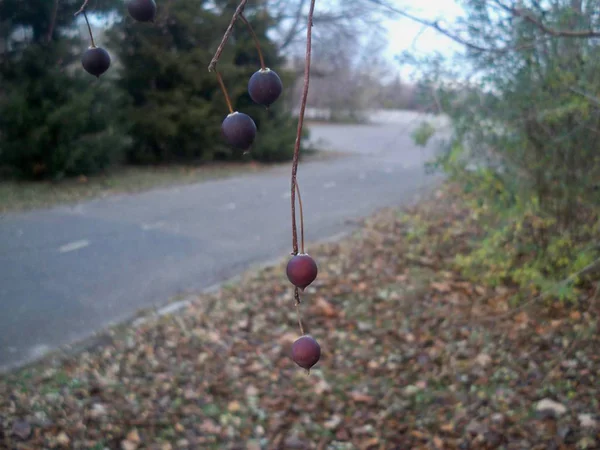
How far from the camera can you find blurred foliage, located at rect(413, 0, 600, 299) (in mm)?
4934

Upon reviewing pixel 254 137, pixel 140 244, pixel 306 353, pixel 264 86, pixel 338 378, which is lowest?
pixel 338 378

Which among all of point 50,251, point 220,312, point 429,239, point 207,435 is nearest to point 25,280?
point 50,251

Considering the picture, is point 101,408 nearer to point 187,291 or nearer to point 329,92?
point 187,291

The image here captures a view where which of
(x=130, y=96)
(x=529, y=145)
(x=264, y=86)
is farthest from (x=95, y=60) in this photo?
(x=130, y=96)

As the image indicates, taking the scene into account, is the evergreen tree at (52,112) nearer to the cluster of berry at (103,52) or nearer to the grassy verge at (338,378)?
the grassy verge at (338,378)

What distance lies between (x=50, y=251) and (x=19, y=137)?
14.6ft

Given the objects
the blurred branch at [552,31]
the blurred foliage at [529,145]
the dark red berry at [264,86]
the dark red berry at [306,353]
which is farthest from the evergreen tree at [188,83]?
the dark red berry at [306,353]

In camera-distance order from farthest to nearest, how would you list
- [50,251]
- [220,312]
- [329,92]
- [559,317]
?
[329,92]
[50,251]
[220,312]
[559,317]

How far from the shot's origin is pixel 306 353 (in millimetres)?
1318

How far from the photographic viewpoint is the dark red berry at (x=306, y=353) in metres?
1.31

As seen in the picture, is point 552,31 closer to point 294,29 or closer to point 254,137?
point 254,137

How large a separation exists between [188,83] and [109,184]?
14.9 ft

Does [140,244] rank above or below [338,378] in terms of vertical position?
above

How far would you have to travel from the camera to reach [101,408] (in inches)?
165
